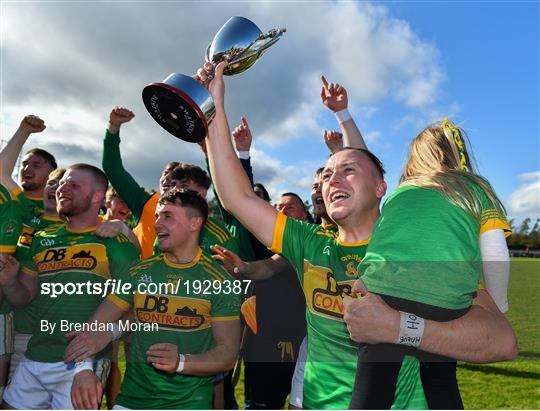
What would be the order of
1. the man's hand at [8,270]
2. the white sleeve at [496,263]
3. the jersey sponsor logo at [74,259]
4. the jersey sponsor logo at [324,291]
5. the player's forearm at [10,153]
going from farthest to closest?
the player's forearm at [10,153] < the jersey sponsor logo at [74,259] < the man's hand at [8,270] < the jersey sponsor logo at [324,291] < the white sleeve at [496,263]

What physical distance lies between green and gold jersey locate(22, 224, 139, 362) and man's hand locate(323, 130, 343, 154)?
1984 mm

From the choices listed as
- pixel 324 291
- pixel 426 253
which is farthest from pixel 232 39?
pixel 426 253

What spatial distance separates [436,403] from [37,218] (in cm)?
407

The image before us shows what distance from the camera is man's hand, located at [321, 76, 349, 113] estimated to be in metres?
3.60

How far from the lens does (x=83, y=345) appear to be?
8.80 feet

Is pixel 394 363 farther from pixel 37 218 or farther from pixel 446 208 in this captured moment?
pixel 37 218

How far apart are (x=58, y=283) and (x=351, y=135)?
247cm

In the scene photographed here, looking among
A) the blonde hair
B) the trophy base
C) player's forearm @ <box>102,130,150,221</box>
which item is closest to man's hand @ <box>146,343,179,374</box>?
the trophy base

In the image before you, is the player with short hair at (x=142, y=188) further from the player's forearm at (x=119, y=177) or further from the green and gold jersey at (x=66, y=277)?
the green and gold jersey at (x=66, y=277)

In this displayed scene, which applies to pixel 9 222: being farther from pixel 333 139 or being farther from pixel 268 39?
pixel 333 139

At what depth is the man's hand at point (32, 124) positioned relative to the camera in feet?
14.9

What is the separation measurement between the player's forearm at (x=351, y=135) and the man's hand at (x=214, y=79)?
122 centimetres

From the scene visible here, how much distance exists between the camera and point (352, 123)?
347 centimetres

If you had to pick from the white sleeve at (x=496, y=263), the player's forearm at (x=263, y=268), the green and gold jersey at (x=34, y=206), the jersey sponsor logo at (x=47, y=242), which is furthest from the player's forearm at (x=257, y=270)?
the green and gold jersey at (x=34, y=206)
